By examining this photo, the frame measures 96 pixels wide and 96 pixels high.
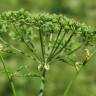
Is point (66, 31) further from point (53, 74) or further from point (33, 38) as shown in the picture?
point (53, 74)

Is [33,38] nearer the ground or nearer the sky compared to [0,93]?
nearer the sky

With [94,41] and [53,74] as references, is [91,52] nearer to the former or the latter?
[94,41]

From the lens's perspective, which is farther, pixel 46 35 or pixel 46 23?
pixel 46 35

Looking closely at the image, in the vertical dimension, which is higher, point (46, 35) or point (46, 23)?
point (46, 23)

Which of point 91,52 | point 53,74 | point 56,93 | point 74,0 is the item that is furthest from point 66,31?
point 74,0

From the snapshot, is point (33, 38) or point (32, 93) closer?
point (33, 38)

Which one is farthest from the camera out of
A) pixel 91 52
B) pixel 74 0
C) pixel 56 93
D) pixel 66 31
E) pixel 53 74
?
pixel 74 0

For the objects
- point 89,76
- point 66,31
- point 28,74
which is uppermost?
point 66,31

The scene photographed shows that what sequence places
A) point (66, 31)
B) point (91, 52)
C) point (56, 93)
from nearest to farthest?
1. point (66, 31)
2. point (91, 52)
3. point (56, 93)
